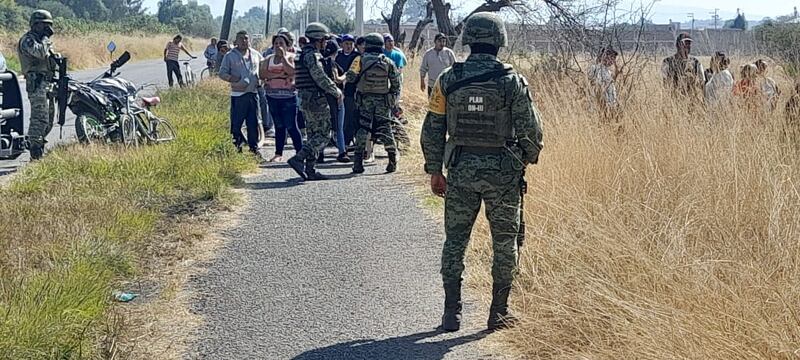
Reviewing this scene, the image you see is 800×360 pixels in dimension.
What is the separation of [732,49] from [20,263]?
8.04 metres

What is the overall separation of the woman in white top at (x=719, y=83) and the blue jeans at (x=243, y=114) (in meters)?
5.15

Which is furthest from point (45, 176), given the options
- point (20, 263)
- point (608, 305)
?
point (608, 305)

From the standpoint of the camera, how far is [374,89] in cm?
1048

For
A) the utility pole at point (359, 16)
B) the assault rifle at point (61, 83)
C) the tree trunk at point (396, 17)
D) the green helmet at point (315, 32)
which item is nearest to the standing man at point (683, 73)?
the green helmet at point (315, 32)

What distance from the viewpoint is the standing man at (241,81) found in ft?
37.5

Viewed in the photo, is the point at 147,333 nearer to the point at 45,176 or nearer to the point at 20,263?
the point at 20,263

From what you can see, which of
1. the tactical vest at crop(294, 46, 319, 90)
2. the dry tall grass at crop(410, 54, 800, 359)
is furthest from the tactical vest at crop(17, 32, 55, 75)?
the dry tall grass at crop(410, 54, 800, 359)

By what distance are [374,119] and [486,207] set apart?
556 cm

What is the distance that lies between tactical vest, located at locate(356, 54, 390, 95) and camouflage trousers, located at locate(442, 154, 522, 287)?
5240 millimetres

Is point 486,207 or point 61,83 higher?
point 61,83

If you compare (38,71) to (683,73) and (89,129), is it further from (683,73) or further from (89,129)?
(683,73)

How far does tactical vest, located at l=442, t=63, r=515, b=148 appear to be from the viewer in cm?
504

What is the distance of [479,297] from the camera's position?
5.97 metres

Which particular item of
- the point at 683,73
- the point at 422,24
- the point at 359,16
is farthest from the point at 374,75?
the point at 422,24
